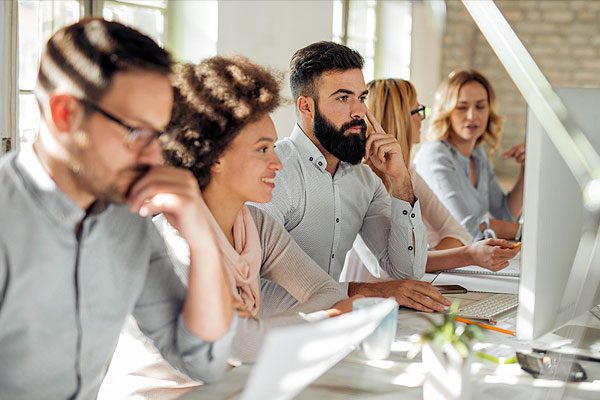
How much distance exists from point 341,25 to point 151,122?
507 centimetres

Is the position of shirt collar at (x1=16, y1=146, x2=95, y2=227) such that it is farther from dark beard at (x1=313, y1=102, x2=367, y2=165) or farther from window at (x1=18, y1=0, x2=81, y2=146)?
window at (x1=18, y1=0, x2=81, y2=146)

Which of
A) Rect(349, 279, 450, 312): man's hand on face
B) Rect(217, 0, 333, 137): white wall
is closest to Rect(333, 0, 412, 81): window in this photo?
Rect(217, 0, 333, 137): white wall

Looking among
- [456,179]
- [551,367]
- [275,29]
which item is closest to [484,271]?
[551,367]

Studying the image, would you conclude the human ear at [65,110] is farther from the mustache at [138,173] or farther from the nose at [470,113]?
the nose at [470,113]

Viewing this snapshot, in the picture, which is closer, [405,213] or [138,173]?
[138,173]

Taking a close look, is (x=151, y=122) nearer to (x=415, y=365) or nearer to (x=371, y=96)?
(x=415, y=365)

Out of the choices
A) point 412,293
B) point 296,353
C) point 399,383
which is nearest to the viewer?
point 296,353

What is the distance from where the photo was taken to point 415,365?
1.60 m

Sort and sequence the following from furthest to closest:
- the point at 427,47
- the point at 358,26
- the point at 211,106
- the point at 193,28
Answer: the point at 427,47 < the point at 358,26 < the point at 193,28 < the point at 211,106

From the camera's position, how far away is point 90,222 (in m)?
1.25

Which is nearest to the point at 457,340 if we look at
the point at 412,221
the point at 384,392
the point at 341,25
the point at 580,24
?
the point at 384,392

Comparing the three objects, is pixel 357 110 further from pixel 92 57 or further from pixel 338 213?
pixel 92 57

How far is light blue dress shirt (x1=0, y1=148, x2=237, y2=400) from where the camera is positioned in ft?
3.91

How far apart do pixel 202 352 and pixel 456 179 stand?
106 inches
